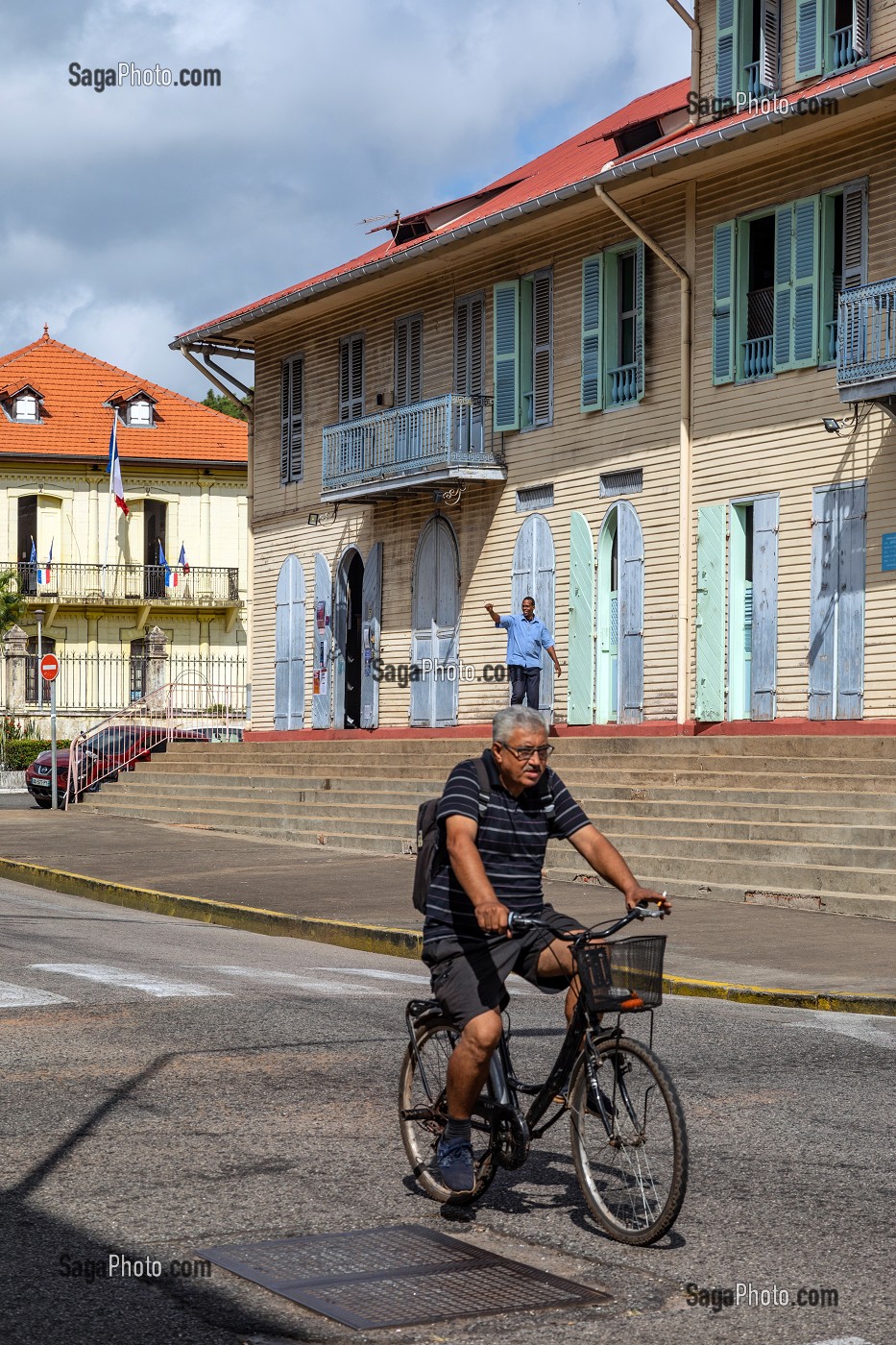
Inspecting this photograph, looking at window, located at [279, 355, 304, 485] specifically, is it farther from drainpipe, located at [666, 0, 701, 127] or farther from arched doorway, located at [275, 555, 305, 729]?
drainpipe, located at [666, 0, 701, 127]

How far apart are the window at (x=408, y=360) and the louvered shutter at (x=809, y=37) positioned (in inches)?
330

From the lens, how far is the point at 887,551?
2014cm

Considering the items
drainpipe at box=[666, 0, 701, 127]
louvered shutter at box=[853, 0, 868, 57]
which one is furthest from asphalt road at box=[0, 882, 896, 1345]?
drainpipe at box=[666, 0, 701, 127]

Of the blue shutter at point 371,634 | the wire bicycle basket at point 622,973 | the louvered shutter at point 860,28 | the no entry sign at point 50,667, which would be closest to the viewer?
the wire bicycle basket at point 622,973

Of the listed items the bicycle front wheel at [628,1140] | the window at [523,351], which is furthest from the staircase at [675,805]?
the bicycle front wheel at [628,1140]

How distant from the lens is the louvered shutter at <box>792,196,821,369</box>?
69.4 ft

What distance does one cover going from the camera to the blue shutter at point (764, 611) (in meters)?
21.6

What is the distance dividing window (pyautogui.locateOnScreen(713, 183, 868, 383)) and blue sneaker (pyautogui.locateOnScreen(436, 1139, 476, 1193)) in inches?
645

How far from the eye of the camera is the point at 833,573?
821 inches

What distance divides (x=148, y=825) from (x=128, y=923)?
10.3m

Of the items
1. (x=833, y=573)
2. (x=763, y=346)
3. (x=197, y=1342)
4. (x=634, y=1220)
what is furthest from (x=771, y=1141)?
(x=763, y=346)

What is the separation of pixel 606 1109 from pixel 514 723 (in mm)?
1243

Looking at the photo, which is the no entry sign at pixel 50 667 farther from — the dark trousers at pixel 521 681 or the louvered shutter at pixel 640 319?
the louvered shutter at pixel 640 319

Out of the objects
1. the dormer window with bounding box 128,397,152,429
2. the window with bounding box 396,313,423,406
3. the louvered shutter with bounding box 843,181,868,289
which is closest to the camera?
the louvered shutter with bounding box 843,181,868,289
